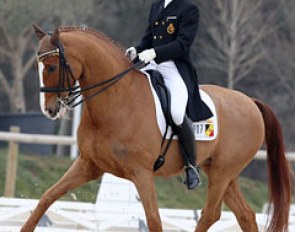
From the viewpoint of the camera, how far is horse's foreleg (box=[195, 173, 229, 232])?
21.0 feet

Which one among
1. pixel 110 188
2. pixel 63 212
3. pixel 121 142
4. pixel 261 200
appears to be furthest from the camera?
pixel 261 200

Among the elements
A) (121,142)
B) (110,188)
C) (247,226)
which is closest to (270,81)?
(110,188)

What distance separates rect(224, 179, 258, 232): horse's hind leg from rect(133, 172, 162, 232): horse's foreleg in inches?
45.1

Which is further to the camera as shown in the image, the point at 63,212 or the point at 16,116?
the point at 16,116

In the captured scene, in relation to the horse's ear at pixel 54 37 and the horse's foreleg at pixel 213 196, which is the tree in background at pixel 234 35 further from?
the horse's ear at pixel 54 37

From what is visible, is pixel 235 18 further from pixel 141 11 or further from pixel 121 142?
pixel 121 142

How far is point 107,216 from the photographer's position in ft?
25.0

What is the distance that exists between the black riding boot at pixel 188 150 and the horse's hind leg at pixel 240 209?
72 centimetres

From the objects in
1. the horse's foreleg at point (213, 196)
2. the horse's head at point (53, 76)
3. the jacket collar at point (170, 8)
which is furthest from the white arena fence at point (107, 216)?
the jacket collar at point (170, 8)

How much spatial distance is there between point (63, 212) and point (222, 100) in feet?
6.42

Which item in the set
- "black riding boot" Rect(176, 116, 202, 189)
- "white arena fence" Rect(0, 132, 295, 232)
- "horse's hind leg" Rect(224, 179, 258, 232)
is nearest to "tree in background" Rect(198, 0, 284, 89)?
"white arena fence" Rect(0, 132, 295, 232)

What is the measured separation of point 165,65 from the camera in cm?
602

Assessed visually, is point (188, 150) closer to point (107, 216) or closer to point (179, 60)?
point (179, 60)

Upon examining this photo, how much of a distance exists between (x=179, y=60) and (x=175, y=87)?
23cm
